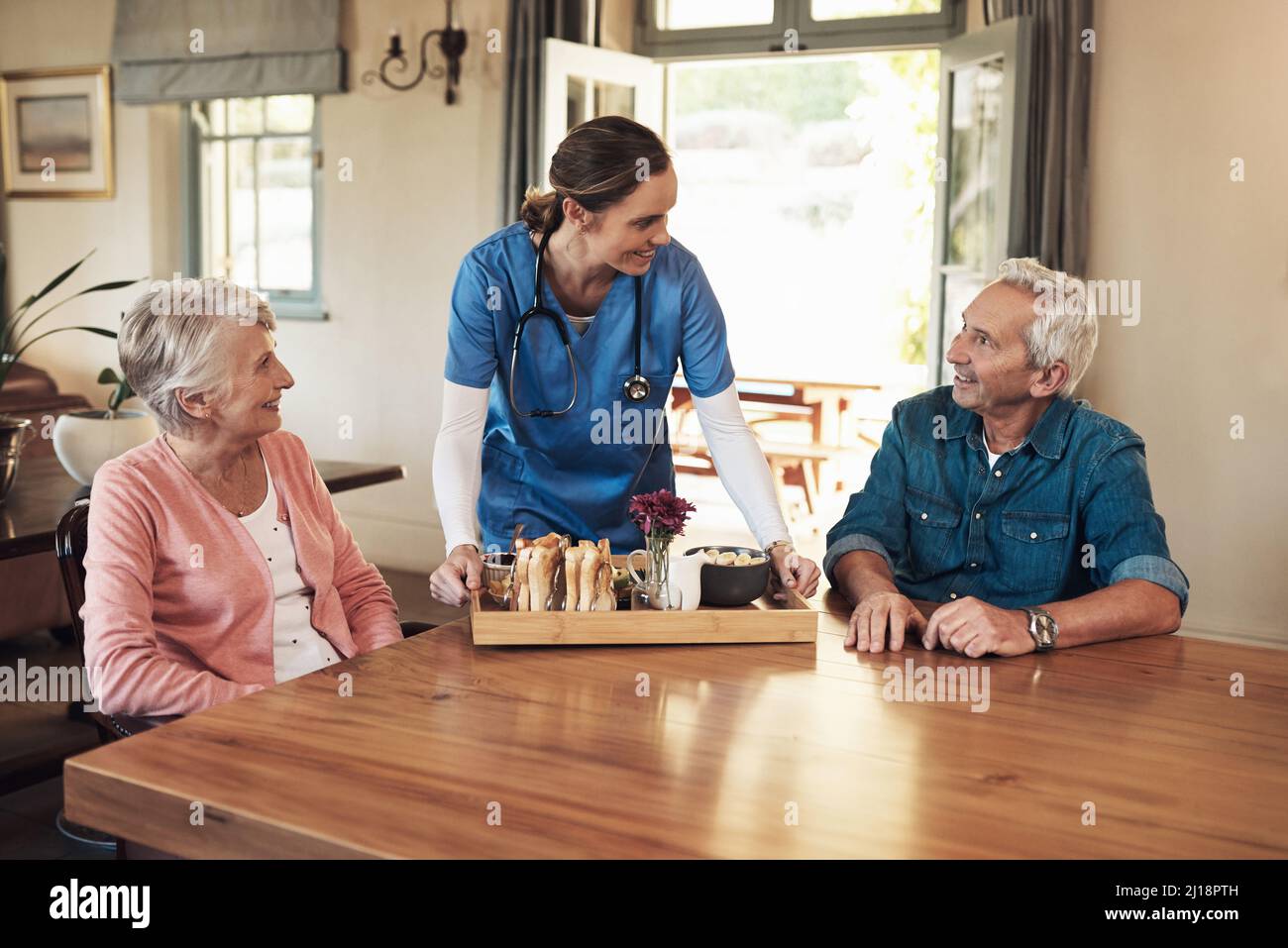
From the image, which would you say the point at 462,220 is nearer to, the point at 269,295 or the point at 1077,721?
the point at 269,295

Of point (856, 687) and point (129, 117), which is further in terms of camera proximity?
point (129, 117)

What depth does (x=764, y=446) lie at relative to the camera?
594 centimetres

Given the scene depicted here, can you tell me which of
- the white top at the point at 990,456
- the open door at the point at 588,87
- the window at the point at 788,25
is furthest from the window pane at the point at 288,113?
the white top at the point at 990,456

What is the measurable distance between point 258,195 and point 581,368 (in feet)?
14.2

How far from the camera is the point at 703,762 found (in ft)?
4.27

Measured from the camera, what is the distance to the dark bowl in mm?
1775

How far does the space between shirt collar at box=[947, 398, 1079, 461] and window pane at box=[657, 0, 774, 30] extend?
11.8 ft

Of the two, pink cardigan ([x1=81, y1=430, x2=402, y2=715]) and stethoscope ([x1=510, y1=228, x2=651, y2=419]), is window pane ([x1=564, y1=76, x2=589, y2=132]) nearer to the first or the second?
stethoscope ([x1=510, y1=228, x2=651, y2=419])

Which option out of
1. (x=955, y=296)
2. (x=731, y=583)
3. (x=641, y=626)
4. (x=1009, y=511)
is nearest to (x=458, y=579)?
(x=641, y=626)

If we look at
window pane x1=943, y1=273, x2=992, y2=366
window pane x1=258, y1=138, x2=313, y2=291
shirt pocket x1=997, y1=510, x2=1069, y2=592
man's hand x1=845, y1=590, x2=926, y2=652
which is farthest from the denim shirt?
window pane x1=258, y1=138, x2=313, y2=291

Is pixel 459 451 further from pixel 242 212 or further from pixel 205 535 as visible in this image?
pixel 242 212

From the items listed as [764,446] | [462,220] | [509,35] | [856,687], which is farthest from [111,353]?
[856,687]
